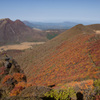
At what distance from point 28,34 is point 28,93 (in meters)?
107

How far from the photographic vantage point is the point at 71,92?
841 cm

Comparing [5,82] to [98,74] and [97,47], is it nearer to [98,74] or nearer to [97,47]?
[98,74]

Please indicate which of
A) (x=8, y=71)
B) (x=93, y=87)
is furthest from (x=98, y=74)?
(x=8, y=71)

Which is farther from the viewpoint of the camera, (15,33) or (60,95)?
(15,33)

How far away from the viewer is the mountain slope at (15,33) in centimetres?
10011

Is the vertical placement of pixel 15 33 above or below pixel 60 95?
above

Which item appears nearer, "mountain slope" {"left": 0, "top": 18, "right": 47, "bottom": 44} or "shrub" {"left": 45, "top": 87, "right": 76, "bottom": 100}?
"shrub" {"left": 45, "top": 87, "right": 76, "bottom": 100}

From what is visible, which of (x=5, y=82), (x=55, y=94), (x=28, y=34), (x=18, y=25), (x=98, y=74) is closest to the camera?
(x=55, y=94)

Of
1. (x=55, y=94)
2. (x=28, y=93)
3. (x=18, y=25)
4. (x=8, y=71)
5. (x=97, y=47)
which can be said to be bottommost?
(x=8, y=71)

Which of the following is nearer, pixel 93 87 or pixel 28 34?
pixel 93 87

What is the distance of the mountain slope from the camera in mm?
100106

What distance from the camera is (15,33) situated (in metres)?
108

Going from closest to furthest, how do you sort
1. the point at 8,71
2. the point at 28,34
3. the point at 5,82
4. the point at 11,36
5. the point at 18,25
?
the point at 5,82, the point at 8,71, the point at 11,36, the point at 28,34, the point at 18,25

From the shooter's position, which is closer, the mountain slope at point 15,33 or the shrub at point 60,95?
the shrub at point 60,95
